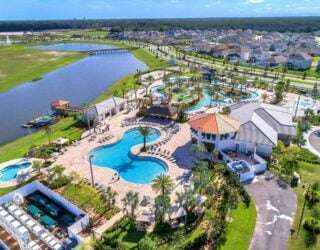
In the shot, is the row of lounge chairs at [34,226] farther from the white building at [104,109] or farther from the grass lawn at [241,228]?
the white building at [104,109]

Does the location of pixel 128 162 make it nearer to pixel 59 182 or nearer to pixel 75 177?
pixel 75 177

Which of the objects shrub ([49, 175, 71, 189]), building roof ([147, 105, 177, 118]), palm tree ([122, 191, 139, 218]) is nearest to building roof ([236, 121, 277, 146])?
building roof ([147, 105, 177, 118])

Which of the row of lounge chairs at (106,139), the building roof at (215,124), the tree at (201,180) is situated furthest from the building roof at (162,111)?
the tree at (201,180)

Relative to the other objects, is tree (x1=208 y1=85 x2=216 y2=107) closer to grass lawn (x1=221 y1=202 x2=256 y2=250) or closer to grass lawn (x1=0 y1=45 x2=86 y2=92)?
grass lawn (x1=221 y1=202 x2=256 y2=250)

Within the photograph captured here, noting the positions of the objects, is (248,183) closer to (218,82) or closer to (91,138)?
(91,138)

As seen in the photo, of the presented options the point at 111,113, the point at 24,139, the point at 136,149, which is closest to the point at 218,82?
the point at 111,113

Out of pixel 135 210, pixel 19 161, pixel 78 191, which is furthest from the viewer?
pixel 19 161
